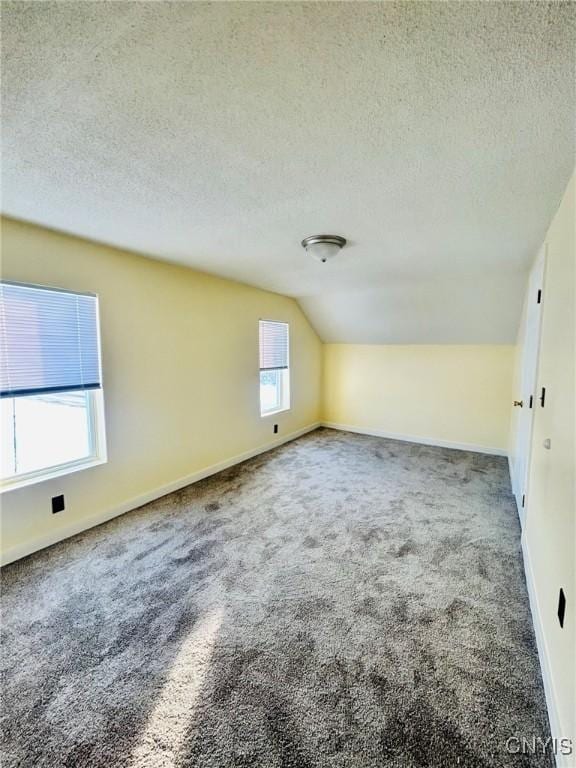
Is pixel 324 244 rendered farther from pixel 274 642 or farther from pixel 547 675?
pixel 547 675

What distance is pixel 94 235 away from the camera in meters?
2.39

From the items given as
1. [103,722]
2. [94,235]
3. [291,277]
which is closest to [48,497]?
[103,722]

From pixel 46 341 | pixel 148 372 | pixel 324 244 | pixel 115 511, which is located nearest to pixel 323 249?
pixel 324 244

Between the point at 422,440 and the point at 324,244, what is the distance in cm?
363

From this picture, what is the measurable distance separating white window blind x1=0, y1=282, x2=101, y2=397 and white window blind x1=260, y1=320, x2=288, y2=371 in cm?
223

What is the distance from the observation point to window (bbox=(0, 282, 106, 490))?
86.0 inches

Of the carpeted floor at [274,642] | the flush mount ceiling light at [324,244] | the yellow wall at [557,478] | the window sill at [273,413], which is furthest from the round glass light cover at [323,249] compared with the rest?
the window sill at [273,413]

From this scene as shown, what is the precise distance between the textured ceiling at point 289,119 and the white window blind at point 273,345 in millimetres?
2160

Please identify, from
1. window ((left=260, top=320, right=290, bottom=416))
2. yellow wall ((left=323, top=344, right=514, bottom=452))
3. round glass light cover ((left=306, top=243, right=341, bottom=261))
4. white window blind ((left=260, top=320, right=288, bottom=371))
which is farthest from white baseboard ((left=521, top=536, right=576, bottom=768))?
white window blind ((left=260, top=320, right=288, bottom=371))

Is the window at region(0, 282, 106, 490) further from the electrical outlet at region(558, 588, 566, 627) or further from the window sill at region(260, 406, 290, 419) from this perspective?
the electrical outlet at region(558, 588, 566, 627)

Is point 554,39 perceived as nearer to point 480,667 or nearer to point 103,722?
point 480,667

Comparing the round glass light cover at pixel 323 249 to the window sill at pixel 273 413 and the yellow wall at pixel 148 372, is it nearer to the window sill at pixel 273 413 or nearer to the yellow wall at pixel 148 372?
the yellow wall at pixel 148 372

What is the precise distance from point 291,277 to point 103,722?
11.6 feet

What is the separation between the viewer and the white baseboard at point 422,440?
446 cm
